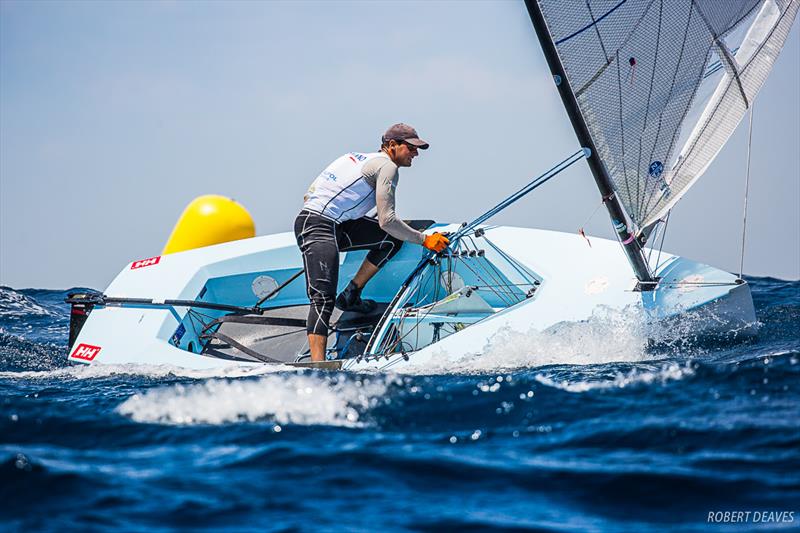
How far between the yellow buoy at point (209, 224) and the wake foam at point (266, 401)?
3.21 metres

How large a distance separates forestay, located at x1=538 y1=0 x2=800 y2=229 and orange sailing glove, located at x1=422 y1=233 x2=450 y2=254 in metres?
0.99

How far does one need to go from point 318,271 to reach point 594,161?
153 centimetres

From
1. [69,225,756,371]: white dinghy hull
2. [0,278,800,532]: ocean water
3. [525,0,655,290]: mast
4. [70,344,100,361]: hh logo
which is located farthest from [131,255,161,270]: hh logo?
[525,0,655,290]: mast

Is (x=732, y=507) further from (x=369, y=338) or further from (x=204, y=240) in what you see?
(x=204, y=240)

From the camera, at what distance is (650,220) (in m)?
4.92

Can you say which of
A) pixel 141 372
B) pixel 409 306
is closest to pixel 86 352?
pixel 141 372

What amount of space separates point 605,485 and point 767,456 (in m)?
0.61

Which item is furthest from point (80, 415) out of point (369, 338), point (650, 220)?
point (650, 220)

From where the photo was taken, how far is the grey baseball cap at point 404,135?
16.8ft

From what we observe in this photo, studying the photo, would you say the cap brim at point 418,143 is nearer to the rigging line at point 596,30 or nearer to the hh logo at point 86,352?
the rigging line at point 596,30

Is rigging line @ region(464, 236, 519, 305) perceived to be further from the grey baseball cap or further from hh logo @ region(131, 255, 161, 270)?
hh logo @ region(131, 255, 161, 270)

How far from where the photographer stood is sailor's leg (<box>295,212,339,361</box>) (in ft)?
16.5

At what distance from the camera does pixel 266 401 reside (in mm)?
3891

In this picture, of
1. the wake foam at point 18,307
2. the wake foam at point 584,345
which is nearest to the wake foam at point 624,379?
the wake foam at point 584,345
